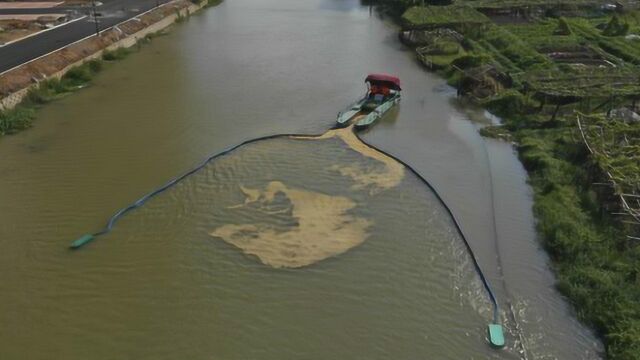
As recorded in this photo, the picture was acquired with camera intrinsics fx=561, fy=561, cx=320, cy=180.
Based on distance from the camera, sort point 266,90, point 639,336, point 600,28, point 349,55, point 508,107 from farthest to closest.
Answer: point 600,28, point 349,55, point 266,90, point 508,107, point 639,336

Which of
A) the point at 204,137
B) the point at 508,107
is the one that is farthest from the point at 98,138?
the point at 508,107

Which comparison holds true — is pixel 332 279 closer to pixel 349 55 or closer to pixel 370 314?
pixel 370 314

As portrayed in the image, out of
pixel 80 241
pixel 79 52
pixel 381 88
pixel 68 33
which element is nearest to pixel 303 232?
pixel 80 241

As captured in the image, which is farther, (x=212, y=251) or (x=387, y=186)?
(x=387, y=186)

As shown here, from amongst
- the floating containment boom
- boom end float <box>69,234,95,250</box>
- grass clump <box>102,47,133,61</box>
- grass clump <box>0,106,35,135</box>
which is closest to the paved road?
grass clump <box>102,47,133,61</box>

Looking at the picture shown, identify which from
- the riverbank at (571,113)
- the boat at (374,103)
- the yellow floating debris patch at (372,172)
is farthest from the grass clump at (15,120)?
the riverbank at (571,113)

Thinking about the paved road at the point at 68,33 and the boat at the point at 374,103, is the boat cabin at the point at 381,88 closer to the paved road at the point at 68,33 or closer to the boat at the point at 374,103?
the boat at the point at 374,103

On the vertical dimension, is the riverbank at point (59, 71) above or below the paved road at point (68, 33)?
below
